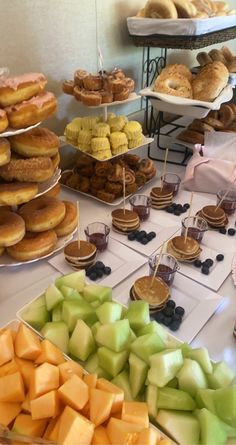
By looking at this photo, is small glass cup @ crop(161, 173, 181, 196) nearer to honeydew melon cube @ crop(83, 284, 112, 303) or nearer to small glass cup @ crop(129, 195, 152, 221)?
small glass cup @ crop(129, 195, 152, 221)

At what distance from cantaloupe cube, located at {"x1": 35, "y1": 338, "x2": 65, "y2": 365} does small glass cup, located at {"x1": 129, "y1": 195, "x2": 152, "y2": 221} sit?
0.63 m

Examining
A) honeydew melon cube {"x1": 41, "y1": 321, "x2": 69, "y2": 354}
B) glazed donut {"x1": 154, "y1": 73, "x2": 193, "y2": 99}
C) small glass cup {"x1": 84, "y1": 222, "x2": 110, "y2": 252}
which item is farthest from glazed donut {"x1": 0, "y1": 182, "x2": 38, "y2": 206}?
glazed donut {"x1": 154, "y1": 73, "x2": 193, "y2": 99}

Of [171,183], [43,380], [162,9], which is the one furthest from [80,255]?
[162,9]

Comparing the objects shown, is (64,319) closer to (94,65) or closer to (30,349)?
(30,349)

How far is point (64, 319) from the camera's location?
0.77 metres

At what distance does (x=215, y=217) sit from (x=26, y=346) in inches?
30.5

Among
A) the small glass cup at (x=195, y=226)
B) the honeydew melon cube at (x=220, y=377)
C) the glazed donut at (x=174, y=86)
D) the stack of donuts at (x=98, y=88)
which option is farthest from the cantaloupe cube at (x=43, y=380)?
the glazed donut at (x=174, y=86)

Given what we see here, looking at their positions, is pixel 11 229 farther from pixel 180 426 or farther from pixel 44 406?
pixel 180 426

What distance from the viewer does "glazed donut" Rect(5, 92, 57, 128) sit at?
33.7 inches

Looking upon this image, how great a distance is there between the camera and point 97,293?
809mm

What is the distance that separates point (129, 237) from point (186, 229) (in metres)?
0.19

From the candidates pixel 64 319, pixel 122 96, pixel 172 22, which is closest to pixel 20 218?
pixel 64 319

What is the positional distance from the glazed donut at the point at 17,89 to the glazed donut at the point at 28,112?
A: 1cm

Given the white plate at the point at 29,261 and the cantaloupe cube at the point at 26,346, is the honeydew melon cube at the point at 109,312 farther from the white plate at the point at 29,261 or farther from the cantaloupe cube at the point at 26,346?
the white plate at the point at 29,261
